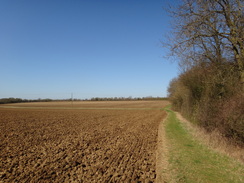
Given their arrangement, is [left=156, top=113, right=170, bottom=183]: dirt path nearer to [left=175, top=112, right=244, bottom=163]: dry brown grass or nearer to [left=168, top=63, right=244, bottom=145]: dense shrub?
[left=175, top=112, right=244, bottom=163]: dry brown grass

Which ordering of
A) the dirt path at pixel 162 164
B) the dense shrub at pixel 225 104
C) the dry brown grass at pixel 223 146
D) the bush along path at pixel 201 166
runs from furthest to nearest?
the dense shrub at pixel 225 104, the dry brown grass at pixel 223 146, the dirt path at pixel 162 164, the bush along path at pixel 201 166

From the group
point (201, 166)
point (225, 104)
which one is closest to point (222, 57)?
point (225, 104)

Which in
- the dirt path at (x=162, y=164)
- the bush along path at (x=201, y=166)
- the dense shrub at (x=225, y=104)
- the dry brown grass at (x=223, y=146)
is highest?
the dense shrub at (x=225, y=104)

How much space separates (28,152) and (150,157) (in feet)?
22.2

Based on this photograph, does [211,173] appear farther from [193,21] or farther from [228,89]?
[193,21]

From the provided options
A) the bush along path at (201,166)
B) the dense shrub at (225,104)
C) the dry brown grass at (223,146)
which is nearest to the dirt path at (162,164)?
the bush along path at (201,166)

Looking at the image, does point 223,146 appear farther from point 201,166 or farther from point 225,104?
point 201,166

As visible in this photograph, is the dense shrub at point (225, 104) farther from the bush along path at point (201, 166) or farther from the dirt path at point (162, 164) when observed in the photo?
the dirt path at point (162, 164)

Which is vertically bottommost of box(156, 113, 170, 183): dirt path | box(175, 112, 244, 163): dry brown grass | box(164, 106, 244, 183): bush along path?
box(156, 113, 170, 183): dirt path

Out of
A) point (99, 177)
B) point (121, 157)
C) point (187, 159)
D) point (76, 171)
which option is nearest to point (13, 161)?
point (76, 171)

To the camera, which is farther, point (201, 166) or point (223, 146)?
point (223, 146)

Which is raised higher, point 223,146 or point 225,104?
point 225,104

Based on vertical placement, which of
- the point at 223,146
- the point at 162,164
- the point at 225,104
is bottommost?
the point at 162,164

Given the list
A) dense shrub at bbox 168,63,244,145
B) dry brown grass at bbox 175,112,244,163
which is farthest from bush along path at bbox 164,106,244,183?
dense shrub at bbox 168,63,244,145
